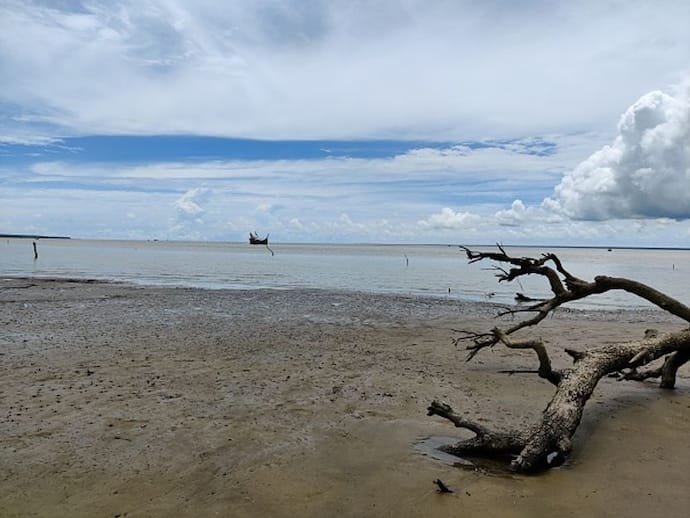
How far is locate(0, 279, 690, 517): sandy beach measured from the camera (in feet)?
18.9

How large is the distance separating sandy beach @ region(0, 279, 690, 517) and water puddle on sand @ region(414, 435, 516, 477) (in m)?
0.09

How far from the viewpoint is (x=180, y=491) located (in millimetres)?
5895

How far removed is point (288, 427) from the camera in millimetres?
8031

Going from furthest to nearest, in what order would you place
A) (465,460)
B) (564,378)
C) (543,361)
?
1. (543,361)
2. (564,378)
3. (465,460)

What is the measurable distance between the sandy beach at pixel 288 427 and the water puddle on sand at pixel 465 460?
0.09 m

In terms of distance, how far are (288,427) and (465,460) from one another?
2625 mm

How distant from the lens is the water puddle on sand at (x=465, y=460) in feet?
21.4

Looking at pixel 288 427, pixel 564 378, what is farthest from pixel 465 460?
pixel 288 427

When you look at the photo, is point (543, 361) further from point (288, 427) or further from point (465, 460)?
point (288, 427)

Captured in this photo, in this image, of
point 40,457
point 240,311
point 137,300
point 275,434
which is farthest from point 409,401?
point 137,300

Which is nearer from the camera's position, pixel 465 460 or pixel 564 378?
pixel 465 460

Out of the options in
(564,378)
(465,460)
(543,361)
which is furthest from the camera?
(543,361)

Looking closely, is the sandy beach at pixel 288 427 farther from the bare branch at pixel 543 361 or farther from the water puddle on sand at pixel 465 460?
the bare branch at pixel 543 361

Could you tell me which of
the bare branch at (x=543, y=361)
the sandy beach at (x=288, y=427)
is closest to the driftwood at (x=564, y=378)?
the bare branch at (x=543, y=361)
